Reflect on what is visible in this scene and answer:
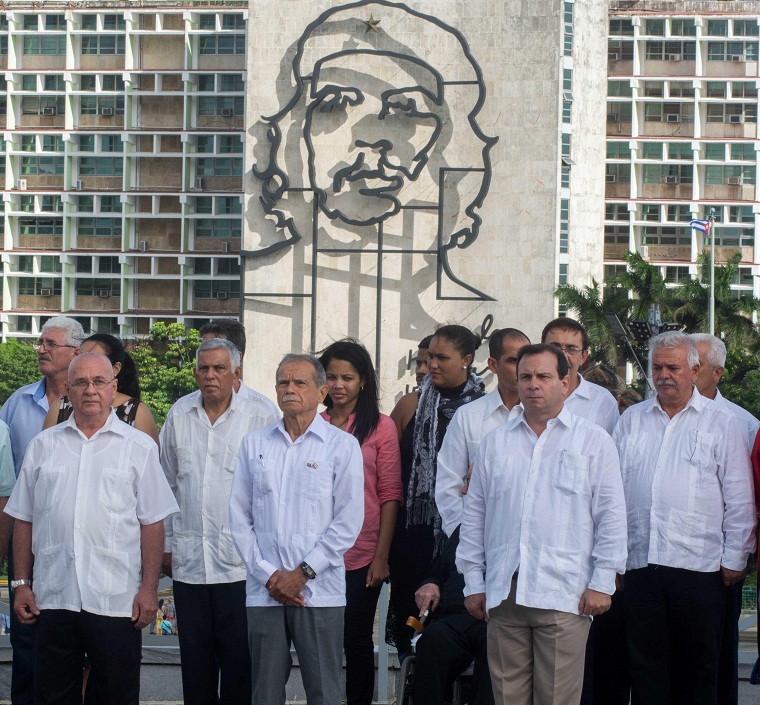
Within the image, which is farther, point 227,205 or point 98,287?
point 98,287

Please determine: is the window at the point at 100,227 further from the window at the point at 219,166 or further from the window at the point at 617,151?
the window at the point at 617,151

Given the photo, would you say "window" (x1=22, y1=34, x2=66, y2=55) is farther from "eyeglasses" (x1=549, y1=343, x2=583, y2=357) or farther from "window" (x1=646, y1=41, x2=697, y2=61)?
"eyeglasses" (x1=549, y1=343, x2=583, y2=357)

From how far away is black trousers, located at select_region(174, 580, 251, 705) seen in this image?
5738 millimetres

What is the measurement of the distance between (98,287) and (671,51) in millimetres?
29422

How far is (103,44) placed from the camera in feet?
201

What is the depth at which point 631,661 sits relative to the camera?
5.64m

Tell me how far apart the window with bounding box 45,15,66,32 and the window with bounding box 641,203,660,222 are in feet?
94.8

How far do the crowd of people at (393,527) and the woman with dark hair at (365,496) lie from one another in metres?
0.01

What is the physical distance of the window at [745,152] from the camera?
60750 millimetres

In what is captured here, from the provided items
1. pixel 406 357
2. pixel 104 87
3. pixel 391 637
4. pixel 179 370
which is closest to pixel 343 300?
pixel 406 357

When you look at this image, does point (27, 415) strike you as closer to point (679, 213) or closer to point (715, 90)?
point (679, 213)

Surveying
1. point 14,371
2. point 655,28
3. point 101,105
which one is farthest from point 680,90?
point 14,371

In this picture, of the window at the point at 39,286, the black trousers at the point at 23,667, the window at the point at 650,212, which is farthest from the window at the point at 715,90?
the black trousers at the point at 23,667

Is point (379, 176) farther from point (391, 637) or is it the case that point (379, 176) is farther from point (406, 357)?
point (391, 637)
